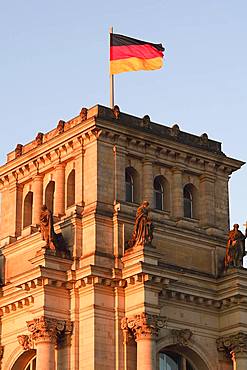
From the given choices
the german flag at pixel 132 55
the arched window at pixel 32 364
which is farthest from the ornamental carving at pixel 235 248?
the arched window at pixel 32 364

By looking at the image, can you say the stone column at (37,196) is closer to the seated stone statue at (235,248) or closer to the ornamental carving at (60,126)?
the ornamental carving at (60,126)

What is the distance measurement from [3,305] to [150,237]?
8.41 metres

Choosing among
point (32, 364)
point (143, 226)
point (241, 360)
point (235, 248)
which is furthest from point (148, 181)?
point (32, 364)

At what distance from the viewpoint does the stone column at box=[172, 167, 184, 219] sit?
60.2 meters

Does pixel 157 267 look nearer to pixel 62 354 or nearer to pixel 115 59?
pixel 62 354

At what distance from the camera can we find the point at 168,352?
57.6 metres

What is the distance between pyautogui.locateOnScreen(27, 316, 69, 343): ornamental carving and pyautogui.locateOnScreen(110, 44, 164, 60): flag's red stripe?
1446 centimetres

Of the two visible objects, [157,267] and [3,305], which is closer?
[157,267]

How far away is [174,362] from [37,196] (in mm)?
11140

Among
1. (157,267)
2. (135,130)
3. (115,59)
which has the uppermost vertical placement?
(115,59)

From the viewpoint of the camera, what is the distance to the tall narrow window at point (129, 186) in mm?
59062

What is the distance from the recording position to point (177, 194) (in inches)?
2375

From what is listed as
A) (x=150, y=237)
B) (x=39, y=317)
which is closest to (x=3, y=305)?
(x=39, y=317)

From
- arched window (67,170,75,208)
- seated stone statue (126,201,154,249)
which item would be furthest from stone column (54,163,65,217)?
seated stone statue (126,201,154,249)
